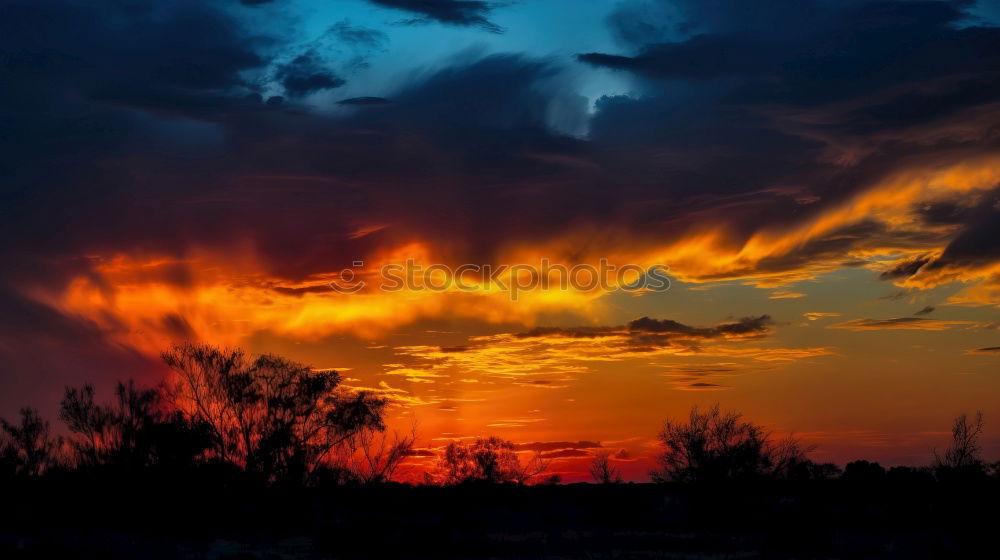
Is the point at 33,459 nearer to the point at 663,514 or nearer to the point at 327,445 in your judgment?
the point at 327,445

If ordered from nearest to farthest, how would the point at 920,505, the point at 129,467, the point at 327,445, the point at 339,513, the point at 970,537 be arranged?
the point at 970,537
the point at 920,505
the point at 339,513
the point at 129,467
the point at 327,445

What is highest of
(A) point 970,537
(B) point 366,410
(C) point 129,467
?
(B) point 366,410

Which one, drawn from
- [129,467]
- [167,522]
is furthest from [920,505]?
[129,467]

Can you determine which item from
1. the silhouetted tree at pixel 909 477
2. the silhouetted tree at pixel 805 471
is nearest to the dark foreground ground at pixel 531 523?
the silhouetted tree at pixel 909 477

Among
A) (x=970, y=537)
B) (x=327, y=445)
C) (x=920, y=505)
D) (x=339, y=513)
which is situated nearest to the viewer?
(x=970, y=537)

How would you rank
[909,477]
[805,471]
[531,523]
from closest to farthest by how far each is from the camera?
1. [531,523]
2. [909,477]
3. [805,471]

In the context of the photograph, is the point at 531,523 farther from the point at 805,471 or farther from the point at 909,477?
the point at 805,471

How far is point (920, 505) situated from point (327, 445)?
1694 inches

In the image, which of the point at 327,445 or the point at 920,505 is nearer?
the point at 920,505

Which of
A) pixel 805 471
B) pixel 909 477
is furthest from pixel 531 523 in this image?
pixel 805 471

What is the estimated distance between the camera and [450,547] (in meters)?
25.3

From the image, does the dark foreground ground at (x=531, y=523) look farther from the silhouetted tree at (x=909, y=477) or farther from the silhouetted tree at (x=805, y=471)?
the silhouetted tree at (x=805, y=471)

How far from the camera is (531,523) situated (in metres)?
29.5

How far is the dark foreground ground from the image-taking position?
24.7 metres
